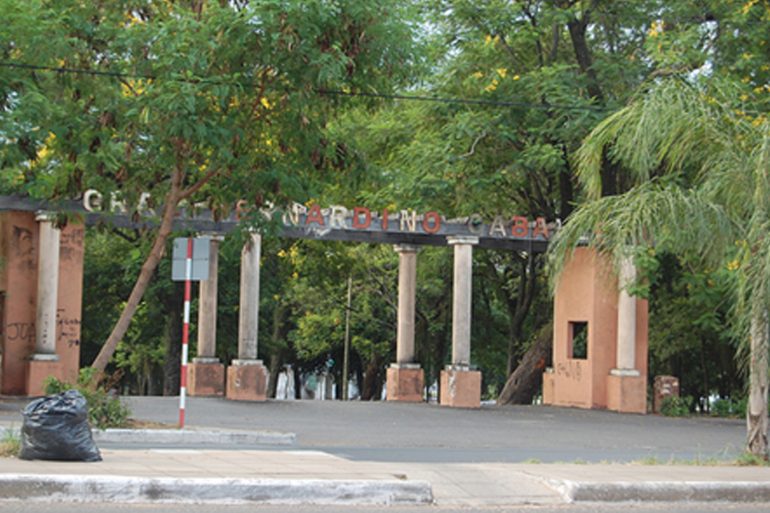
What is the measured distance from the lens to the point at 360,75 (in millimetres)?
19594

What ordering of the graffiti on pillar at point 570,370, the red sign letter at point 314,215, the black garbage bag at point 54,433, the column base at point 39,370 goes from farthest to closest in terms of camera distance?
the graffiti on pillar at point 570,370 < the red sign letter at point 314,215 < the column base at point 39,370 < the black garbage bag at point 54,433

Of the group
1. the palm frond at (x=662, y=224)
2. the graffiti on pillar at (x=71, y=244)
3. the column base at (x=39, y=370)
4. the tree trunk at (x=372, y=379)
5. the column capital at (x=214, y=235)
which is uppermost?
the column capital at (x=214, y=235)

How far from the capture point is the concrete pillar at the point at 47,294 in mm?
27109

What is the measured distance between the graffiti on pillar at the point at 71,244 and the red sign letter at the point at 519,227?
10.4 m

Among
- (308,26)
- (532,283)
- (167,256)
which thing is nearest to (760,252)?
(308,26)

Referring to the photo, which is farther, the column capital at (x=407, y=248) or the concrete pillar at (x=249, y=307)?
the column capital at (x=407, y=248)

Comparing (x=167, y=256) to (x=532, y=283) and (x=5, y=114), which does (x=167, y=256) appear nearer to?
(x=532, y=283)

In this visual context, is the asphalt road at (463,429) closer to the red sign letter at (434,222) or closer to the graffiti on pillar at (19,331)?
the graffiti on pillar at (19,331)

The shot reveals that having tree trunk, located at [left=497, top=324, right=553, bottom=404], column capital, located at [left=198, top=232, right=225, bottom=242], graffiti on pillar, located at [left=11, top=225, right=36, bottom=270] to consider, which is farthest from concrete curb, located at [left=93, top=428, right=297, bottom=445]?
tree trunk, located at [left=497, top=324, right=553, bottom=404]

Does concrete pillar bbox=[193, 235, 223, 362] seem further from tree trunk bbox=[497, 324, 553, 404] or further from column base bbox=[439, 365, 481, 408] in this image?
tree trunk bbox=[497, 324, 553, 404]

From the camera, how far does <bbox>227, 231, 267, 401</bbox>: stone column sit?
97.1 feet

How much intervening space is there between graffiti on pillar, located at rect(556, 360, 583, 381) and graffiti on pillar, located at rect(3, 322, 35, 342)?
1353 cm

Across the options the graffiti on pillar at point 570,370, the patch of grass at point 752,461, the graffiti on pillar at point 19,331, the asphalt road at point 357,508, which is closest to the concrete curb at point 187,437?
the patch of grass at point 752,461

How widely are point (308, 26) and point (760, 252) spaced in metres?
6.97
